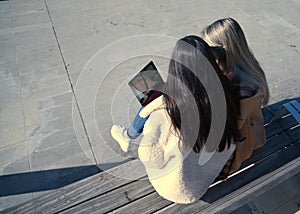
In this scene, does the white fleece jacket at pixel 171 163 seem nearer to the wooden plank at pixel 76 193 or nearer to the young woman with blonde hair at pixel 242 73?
the young woman with blonde hair at pixel 242 73

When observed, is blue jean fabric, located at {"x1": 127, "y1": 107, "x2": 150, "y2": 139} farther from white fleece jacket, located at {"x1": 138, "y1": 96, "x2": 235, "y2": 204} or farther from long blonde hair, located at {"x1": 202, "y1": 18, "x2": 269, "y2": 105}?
long blonde hair, located at {"x1": 202, "y1": 18, "x2": 269, "y2": 105}

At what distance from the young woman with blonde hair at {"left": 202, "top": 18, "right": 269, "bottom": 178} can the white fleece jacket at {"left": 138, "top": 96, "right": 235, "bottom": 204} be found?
181mm

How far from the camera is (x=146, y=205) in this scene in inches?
73.1

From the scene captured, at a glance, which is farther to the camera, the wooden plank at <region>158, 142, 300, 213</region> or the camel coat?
the wooden plank at <region>158, 142, 300, 213</region>

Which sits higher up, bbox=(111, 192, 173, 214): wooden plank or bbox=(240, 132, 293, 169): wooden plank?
bbox=(240, 132, 293, 169): wooden plank

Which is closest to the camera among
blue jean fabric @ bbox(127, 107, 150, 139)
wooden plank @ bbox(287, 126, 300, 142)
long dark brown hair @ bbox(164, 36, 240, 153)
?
long dark brown hair @ bbox(164, 36, 240, 153)

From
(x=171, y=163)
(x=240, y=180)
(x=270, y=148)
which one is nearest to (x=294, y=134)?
(x=270, y=148)

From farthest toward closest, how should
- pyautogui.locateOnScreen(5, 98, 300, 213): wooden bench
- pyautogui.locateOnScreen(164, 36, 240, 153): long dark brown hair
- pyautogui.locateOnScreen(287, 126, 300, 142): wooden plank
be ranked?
pyautogui.locateOnScreen(287, 126, 300, 142): wooden plank
pyautogui.locateOnScreen(5, 98, 300, 213): wooden bench
pyautogui.locateOnScreen(164, 36, 240, 153): long dark brown hair

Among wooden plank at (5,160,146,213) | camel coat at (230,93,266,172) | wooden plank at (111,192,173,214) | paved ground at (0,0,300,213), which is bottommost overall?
paved ground at (0,0,300,213)

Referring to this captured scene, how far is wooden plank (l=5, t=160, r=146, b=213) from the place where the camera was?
184 cm

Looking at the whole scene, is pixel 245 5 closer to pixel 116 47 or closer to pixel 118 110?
pixel 116 47

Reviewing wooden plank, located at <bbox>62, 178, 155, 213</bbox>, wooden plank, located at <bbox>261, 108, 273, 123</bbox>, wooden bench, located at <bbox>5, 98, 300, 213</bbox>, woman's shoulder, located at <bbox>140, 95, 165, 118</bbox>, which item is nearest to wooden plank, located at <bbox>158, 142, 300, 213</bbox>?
wooden bench, located at <bbox>5, 98, 300, 213</bbox>

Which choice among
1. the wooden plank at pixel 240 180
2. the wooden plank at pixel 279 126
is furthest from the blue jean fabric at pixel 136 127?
the wooden plank at pixel 279 126

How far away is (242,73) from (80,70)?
288 centimetres
